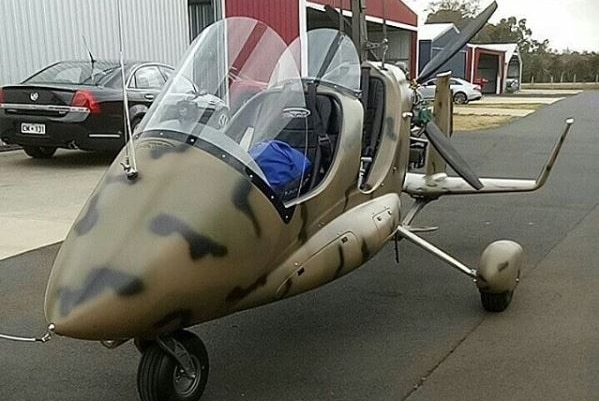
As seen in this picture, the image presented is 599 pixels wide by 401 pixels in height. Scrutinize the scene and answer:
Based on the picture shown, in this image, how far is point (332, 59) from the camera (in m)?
4.26

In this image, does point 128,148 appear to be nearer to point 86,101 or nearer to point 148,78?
point 86,101

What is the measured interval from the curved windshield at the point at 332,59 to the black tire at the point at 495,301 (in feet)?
5.04

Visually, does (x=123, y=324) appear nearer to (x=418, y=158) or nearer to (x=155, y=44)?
(x=418, y=158)

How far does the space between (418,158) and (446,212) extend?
254 centimetres

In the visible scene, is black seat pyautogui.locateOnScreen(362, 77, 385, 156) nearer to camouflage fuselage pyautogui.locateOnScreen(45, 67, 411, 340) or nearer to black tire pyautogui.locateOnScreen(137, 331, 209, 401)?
camouflage fuselage pyautogui.locateOnScreen(45, 67, 411, 340)

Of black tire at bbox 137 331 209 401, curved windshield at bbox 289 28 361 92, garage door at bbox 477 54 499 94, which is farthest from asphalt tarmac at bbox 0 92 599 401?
garage door at bbox 477 54 499 94

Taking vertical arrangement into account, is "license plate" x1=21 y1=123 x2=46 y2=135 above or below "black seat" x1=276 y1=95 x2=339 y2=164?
below

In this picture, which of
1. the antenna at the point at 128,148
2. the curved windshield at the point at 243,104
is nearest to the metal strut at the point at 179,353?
the antenna at the point at 128,148

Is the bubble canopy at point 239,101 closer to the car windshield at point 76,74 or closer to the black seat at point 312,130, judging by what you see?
the black seat at point 312,130

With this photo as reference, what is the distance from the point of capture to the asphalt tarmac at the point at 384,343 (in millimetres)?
3463

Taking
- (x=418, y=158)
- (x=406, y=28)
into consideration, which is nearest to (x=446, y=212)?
(x=418, y=158)

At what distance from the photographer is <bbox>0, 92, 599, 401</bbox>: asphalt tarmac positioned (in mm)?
3463

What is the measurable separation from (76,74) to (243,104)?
809 cm

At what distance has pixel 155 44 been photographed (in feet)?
48.0
